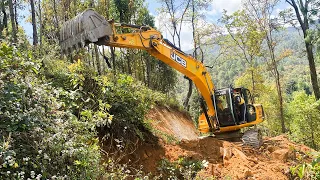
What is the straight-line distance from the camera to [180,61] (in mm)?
9391

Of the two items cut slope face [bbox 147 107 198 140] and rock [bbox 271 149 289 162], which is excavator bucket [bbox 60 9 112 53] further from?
cut slope face [bbox 147 107 198 140]

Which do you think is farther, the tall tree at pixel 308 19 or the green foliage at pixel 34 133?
the tall tree at pixel 308 19

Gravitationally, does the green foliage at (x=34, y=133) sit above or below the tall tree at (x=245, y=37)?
below

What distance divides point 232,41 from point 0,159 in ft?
81.2

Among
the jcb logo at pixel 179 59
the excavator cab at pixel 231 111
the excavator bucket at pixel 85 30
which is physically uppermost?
the excavator bucket at pixel 85 30

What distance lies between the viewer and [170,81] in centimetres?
3056

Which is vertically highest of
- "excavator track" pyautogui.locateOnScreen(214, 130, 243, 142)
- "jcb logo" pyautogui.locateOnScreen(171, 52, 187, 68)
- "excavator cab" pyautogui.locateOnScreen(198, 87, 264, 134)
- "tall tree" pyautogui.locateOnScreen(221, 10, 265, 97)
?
"tall tree" pyautogui.locateOnScreen(221, 10, 265, 97)

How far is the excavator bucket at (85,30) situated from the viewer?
282 inches

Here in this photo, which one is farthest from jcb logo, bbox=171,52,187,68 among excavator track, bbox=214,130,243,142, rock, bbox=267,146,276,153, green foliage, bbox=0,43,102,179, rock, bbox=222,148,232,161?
green foliage, bbox=0,43,102,179

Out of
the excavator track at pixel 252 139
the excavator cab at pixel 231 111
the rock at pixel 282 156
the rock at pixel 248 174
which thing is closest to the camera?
the rock at pixel 248 174

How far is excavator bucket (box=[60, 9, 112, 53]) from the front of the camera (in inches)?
282

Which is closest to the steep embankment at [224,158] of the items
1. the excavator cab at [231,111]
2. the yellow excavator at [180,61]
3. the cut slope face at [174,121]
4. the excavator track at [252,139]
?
the excavator track at [252,139]

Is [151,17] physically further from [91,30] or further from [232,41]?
[91,30]

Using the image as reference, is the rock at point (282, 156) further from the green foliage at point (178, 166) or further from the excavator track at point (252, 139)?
the green foliage at point (178, 166)
